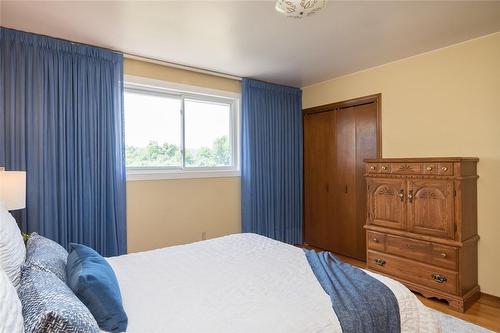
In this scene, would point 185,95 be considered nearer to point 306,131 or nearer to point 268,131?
point 268,131

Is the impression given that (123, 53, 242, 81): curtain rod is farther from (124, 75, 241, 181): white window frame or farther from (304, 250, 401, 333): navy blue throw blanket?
(304, 250, 401, 333): navy blue throw blanket

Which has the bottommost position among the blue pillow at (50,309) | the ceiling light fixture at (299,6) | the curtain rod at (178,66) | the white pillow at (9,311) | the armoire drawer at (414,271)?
the armoire drawer at (414,271)

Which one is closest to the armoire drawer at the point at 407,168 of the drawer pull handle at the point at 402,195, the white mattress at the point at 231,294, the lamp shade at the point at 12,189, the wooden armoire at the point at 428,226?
the wooden armoire at the point at 428,226

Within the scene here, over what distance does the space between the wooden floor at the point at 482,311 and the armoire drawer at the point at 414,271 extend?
148mm

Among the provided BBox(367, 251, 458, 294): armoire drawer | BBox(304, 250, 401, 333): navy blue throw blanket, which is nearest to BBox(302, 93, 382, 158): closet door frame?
BBox(367, 251, 458, 294): armoire drawer

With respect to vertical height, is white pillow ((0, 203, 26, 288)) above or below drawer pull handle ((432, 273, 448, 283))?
above

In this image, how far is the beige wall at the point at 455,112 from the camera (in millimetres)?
2799

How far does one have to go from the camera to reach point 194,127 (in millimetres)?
3889

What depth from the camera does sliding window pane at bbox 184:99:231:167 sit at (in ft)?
12.6

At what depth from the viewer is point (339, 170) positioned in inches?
166

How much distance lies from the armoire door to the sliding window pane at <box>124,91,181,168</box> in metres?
2.68

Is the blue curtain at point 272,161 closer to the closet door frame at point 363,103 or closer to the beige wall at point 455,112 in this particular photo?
the closet door frame at point 363,103

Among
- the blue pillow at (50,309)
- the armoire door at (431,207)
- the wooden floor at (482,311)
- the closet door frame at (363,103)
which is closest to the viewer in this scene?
the blue pillow at (50,309)

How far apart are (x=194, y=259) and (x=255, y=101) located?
8.72 ft
